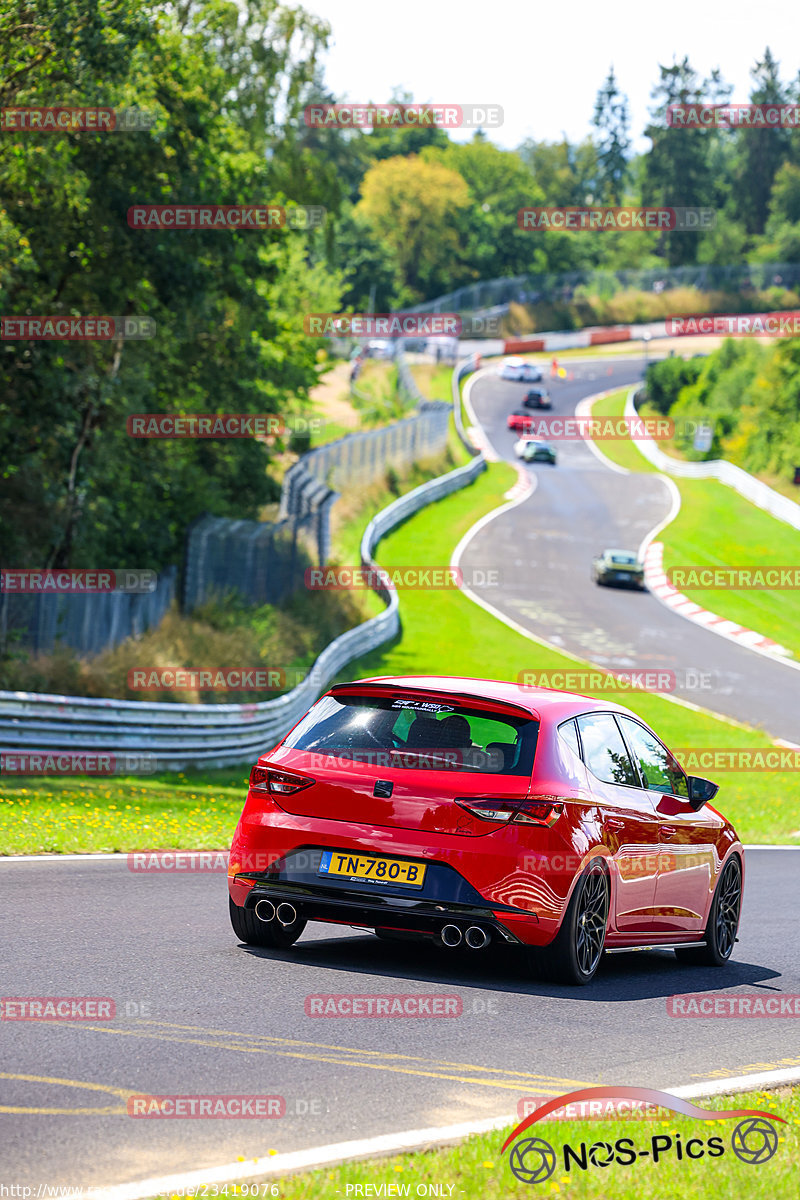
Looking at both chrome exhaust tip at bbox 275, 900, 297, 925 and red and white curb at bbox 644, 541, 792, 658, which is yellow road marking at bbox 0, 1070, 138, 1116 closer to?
chrome exhaust tip at bbox 275, 900, 297, 925

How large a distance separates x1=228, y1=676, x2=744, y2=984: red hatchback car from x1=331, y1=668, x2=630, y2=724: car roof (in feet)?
0.05

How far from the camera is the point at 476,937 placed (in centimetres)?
742

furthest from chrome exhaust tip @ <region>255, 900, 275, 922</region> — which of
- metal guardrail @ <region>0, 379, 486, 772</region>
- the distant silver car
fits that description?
the distant silver car

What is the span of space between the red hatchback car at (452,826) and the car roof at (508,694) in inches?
0.5

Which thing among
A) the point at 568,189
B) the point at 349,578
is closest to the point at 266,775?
the point at 349,578

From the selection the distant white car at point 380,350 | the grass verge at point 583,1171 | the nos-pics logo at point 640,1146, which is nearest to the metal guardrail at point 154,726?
the nos-pics logo at point 640,1146

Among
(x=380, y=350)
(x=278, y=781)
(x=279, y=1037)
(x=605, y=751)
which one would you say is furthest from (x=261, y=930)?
(x=380, y=350)

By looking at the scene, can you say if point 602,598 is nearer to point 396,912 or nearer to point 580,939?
point 580,939

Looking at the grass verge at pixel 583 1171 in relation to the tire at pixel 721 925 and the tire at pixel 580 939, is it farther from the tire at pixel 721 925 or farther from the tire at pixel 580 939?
the tire at pixel 721 925

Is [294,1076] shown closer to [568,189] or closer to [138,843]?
[138,843]

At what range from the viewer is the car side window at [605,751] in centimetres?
821

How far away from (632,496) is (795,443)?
1072 cm

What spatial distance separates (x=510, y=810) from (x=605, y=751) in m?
1.16

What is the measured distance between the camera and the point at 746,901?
13406 mm
